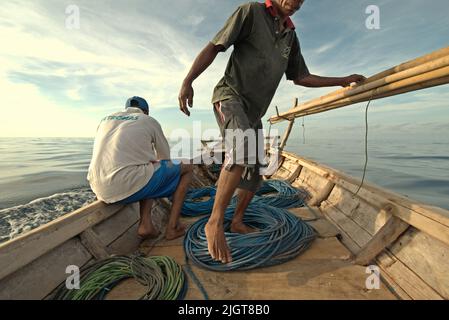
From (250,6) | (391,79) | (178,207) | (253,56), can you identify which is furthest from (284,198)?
(250,6)

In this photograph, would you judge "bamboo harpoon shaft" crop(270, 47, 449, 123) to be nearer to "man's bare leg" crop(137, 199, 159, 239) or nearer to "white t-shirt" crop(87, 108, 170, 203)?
"white t-shirt" crop(87, 108, 170, 203)

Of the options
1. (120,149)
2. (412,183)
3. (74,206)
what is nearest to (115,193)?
(120,149)

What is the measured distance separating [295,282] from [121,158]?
166cm

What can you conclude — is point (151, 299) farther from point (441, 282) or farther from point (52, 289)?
point (441, 282)

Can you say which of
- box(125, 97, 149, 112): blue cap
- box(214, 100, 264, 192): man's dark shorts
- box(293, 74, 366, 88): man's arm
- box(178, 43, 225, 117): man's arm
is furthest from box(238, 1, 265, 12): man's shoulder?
box(125, 97, 149, 112): blue cap

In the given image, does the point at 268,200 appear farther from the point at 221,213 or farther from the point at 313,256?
the point at 221,213

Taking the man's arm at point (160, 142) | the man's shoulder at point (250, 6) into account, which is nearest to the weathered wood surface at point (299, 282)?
the man's arm at point (160, 142)

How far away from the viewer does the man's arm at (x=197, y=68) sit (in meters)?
1.87

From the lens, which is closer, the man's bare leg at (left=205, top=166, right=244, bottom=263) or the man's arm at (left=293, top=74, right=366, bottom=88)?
the man's bare leg at (left=205, top=166, right=244, bottom=263)

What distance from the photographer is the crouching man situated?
2.12m

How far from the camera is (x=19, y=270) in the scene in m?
1.28

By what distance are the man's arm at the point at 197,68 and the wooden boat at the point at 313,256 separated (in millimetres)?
1146

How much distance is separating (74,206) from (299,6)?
231 inches

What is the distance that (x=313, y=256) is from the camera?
1.96m
